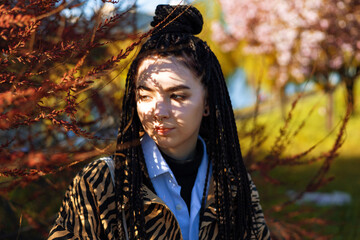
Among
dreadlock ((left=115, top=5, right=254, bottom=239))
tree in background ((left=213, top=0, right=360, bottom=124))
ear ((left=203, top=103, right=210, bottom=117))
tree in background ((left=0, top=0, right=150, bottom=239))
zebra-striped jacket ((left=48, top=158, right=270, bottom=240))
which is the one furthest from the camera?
tree in background ((left=213, top=0, right=360, bottom=124))

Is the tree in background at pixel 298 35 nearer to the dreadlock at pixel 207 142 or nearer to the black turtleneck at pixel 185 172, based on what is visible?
the dreadlock at pixel 207 142

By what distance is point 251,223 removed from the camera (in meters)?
2.15

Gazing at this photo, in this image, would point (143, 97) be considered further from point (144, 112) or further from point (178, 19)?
point (178, 19)

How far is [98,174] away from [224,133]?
0.68 meters

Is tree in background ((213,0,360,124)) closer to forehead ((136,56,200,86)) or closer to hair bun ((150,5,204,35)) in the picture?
hair bun ((150,5,204,35))

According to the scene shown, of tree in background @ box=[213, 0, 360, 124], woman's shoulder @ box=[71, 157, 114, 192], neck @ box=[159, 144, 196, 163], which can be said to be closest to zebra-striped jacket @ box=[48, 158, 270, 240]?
woman's shoulder @ box=[71, 157, 114, 192]

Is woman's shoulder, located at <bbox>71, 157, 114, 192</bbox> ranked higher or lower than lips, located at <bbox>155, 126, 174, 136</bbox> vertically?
lower

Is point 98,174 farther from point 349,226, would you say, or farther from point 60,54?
point 349,226

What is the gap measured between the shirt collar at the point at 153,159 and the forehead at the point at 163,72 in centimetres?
30

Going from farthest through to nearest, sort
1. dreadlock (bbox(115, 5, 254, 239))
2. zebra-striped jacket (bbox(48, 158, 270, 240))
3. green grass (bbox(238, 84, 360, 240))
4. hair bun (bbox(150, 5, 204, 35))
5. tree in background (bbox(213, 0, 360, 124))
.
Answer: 1. tree in background (bbox(213, 0, 360, 124))
2. green grass (bbox(238, 84, 360, 240))
3. hair bun (bbox(150, 5, 204, 35))
4. dreadlock (bbox(115, 5, 254, 239))
5. zebra-striped jacket (bbox(48, 158, 270, 240))

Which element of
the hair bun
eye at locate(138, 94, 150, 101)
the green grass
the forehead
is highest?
the hair bun

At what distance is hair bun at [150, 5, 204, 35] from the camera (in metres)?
2.01

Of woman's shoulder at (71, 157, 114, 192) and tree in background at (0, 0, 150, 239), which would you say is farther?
woman's shoulder at (71, 157, 114, 192)

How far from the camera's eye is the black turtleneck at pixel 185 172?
2.08 m
